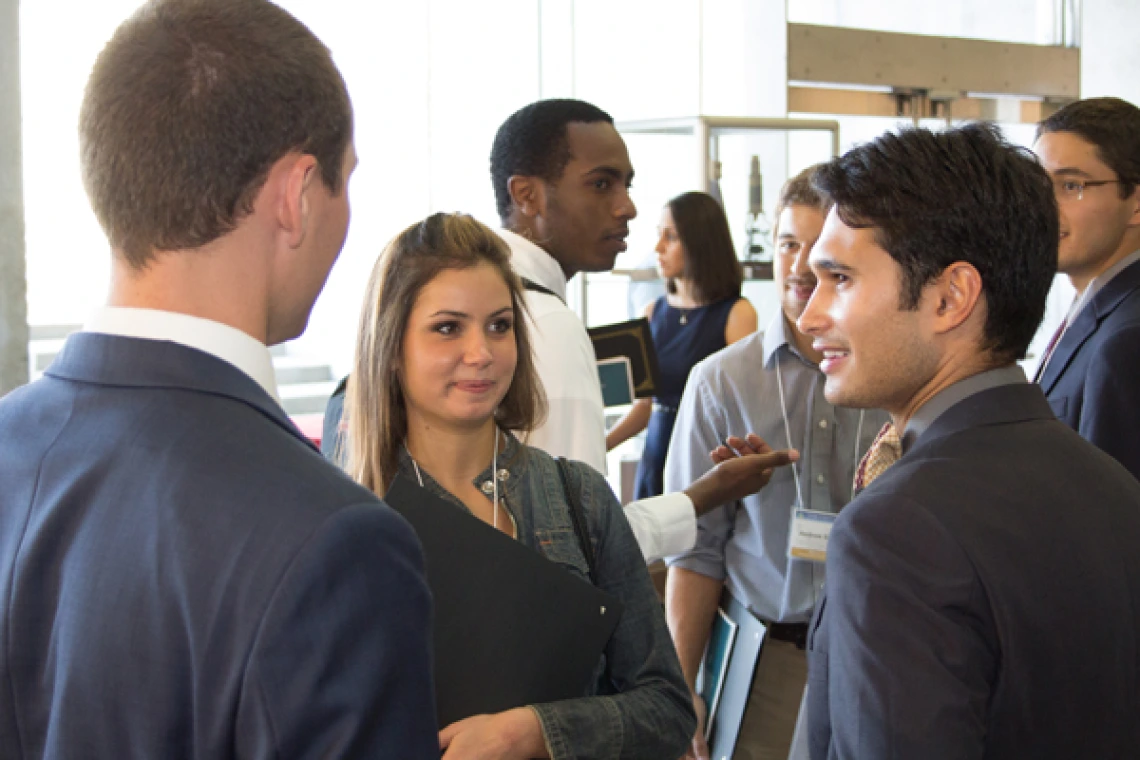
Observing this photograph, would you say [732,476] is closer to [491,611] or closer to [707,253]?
[491,611]

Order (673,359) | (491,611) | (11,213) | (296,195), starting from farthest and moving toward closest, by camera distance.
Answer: (673,359)
(11,213)
(491,611)
(296,195)

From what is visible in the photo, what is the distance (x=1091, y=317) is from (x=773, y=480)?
765 mm

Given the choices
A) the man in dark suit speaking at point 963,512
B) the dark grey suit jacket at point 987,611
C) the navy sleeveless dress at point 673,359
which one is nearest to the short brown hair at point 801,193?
the man in dark suit speaking at point 963,512

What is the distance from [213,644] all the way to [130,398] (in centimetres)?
21

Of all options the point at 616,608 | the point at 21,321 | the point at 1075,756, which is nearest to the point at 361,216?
the point at 21,321

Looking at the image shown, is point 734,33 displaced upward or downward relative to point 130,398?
upward

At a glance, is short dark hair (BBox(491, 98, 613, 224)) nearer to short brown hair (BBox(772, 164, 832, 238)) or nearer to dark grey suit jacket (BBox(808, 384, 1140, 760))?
short brown hair (BBox(772, 164, 832, 238))

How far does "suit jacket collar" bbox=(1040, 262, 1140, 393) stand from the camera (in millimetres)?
2229

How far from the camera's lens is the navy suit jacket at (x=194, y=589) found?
0.75 meters

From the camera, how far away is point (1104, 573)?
1153 mm

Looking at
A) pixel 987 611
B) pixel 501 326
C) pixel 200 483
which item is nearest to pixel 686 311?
pixel 501 326

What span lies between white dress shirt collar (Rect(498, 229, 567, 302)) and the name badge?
0.72 meters

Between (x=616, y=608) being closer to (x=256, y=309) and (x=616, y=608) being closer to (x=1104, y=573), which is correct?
(x=1104, y=573)

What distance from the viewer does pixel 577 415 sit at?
6.60 feet
